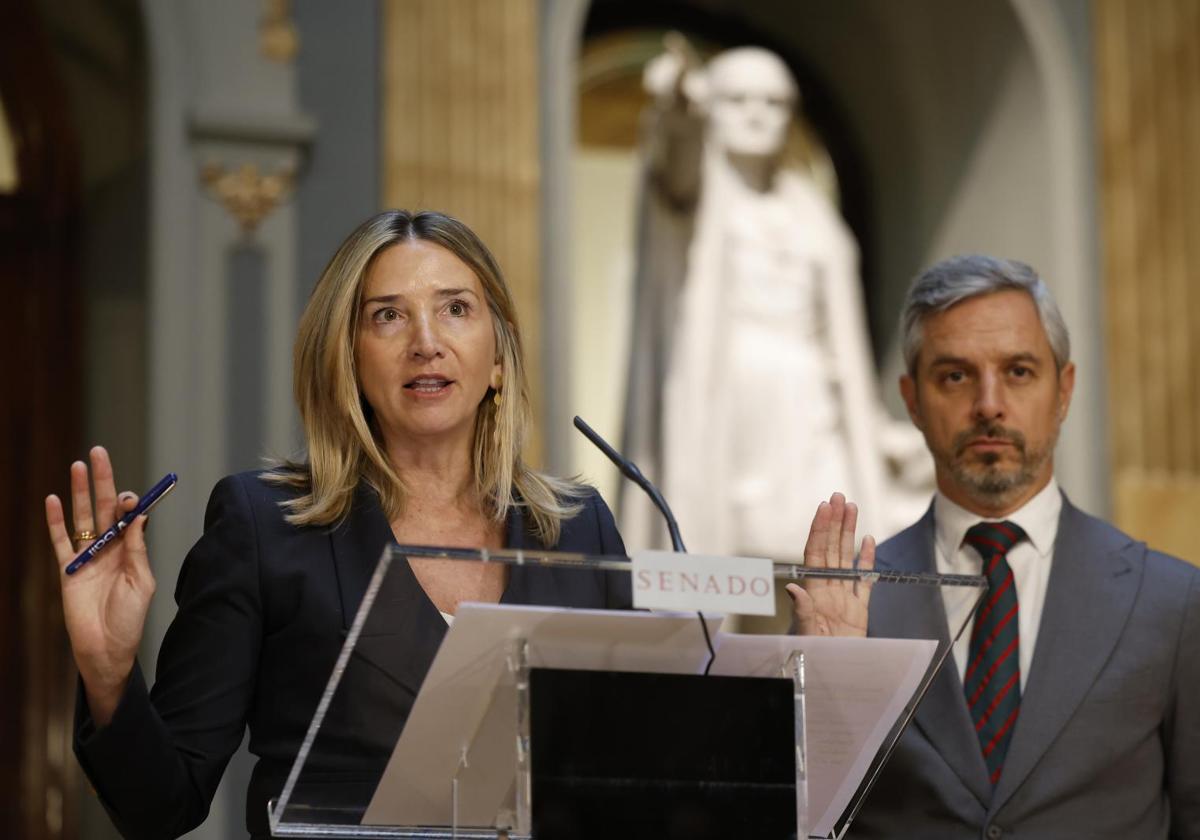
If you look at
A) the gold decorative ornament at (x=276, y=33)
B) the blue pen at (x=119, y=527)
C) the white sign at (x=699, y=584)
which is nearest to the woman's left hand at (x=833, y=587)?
the white sign at (x=699, y=584)

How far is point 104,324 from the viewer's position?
5.96 meters

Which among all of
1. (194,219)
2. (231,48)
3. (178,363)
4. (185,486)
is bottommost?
(185,486)

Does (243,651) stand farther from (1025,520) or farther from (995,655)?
(1025,520)

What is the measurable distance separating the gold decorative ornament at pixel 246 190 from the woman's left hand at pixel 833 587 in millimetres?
3418

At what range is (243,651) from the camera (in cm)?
244

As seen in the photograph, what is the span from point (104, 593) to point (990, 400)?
62.0 inches

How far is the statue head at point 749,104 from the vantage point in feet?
21.5

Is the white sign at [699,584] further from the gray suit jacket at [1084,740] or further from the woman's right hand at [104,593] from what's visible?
the gray suit jacket at [1084,740]

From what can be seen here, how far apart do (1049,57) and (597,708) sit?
5294 mm

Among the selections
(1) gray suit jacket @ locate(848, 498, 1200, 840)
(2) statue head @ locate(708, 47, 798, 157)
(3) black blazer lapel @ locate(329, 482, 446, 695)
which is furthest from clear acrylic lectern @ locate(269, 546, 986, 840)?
(2) statue head @ locate(708, 47, 798, 157)

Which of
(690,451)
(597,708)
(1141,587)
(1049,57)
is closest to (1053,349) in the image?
(1141,587)

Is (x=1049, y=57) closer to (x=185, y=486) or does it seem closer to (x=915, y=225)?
(x=915, y=225)

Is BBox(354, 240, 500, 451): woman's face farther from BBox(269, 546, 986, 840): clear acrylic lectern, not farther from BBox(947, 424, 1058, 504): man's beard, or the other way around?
BBox(947, 424, 1058, 504): man's beard

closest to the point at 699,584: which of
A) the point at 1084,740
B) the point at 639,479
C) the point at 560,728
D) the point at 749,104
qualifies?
the point at 560,728
